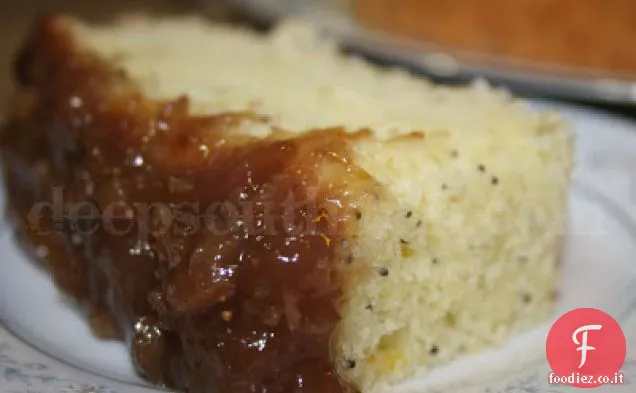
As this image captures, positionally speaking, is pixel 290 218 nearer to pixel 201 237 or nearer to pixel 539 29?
pixel 201 237

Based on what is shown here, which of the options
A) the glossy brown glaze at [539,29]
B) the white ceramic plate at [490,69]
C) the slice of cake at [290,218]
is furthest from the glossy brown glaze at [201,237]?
the glossy brown glaze at [539,29]

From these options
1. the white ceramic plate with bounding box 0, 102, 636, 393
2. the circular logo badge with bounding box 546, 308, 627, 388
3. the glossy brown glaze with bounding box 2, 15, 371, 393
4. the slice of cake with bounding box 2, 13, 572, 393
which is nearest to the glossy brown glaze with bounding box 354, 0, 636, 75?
the white ceramic plate with bounding box 0, 102, 636, 393

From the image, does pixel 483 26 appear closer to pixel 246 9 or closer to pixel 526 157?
pixel 246 9

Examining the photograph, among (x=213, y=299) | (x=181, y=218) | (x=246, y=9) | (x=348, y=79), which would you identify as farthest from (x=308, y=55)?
(x=246, y=9)

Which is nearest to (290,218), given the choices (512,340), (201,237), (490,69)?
(201,237)

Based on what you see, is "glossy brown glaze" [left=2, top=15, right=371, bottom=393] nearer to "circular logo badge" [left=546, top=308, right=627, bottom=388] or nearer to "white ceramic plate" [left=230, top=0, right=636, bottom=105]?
"circular logo badge" [left=546, top=308, right=627, bottom=388]
